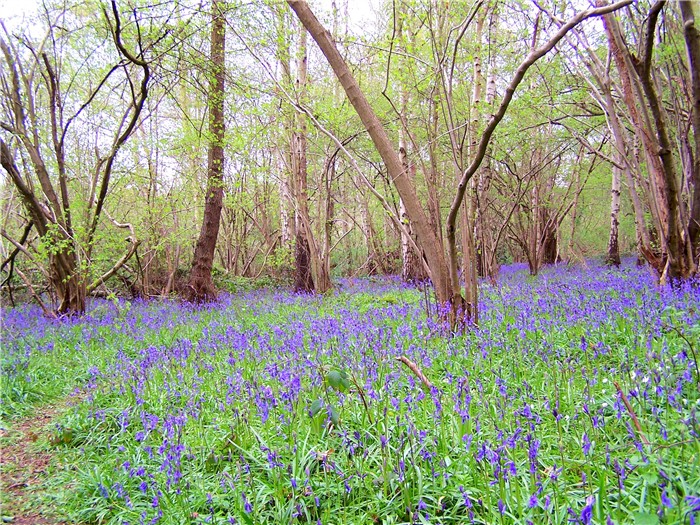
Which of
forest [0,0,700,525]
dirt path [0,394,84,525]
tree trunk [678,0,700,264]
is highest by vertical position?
tree trunk [678,0,700,264]

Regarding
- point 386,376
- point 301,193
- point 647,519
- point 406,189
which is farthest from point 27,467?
point 301,193

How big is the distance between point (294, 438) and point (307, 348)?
1869mm

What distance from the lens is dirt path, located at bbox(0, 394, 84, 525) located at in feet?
7.59

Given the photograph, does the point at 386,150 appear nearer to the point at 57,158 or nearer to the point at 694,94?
the point at 694,94

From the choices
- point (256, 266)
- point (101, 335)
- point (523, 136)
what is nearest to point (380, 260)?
point (256, 266)

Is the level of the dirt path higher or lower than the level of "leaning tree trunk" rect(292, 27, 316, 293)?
lower

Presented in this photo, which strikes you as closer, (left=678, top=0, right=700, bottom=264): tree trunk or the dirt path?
the dirt path

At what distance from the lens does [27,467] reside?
2.85 meters

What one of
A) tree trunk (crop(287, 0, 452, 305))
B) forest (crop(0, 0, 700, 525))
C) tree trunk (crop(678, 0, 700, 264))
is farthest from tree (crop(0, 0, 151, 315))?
tree trunk (crop(678, 0, 700, 264))

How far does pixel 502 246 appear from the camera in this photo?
22844mm

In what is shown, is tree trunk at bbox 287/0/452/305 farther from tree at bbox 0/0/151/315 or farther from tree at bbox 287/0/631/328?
tree at bbox 0/0/151/315

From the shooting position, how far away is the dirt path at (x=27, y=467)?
231 cm

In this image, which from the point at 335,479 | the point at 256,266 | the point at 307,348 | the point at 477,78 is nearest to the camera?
the point at 335,479

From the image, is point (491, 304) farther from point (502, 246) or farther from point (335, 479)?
point (502, 246)
